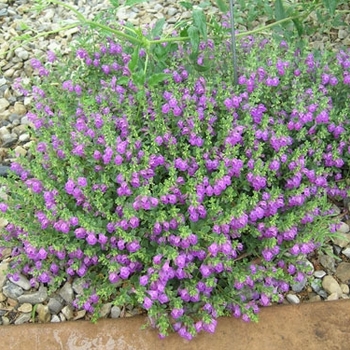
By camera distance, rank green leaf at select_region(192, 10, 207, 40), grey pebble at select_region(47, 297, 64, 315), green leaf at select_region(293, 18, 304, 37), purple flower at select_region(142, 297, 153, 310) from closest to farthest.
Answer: purple flower at select_region(142, 297, 153, 310)
grey pebble at select_region(47, 297, 64, 315)
green leaf at select_region(192, 10, 207, 40)
green leaf at select_region(293, 18, 304, 37)

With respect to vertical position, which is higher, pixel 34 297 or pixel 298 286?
pixel 298 286

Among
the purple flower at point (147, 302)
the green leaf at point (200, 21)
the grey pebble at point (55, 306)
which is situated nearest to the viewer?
the purple flower at point (147, 302)

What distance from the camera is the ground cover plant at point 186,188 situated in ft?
5.72

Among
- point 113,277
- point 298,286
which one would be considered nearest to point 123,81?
point 113,277

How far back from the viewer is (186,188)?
181 centimetres

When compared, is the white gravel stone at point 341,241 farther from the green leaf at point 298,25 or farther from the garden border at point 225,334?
the green leaf at point 298,25

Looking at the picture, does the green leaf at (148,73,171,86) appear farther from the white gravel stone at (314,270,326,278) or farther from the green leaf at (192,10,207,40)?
the white gravel stone at (314,270,326,278)

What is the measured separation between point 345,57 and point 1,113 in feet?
5.28

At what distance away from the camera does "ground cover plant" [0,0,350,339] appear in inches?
68.7

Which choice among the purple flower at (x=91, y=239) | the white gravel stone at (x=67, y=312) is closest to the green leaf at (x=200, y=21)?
the purple flower at (x=91, y=239)

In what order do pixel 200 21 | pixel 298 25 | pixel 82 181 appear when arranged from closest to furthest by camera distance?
pixel 82 181, pixel 200 21, pixel 298 25

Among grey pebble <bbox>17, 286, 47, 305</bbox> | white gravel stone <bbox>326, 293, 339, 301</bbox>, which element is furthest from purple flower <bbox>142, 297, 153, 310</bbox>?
white gravel stone <bbox>326, 293, 339, 301</bbox>

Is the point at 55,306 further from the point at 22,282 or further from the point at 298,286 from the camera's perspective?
the point at 298,286

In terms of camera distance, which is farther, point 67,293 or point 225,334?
point 67,293
